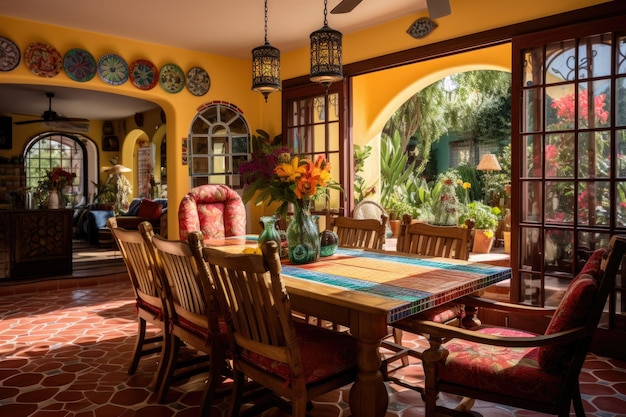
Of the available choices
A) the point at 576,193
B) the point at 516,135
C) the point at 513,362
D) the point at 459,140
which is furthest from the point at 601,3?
the point at 459,140

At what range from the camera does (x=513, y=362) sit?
1833 millimetres

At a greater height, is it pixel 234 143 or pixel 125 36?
pixel 125 36

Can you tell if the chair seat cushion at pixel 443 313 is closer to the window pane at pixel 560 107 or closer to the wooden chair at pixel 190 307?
the wooden chair at pixel 190 307

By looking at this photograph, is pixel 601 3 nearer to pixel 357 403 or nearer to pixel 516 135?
pixel 516 135

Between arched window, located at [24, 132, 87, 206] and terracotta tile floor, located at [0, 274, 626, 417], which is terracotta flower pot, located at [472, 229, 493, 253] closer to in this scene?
terracotta tile floor, located at [0, 274, 626, 417]

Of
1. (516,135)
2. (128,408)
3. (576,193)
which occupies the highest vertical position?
(516,135)

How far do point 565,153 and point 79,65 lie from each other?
454cm

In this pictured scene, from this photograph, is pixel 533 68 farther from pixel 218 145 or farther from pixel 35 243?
pixel 35 243

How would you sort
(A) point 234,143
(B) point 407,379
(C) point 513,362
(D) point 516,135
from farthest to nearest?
1. (A) point 234,143
2. (D) point 516,135
3. (B) point 407,379
4. (C) point 513,362

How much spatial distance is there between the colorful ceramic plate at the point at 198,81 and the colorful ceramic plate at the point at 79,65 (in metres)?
1.07

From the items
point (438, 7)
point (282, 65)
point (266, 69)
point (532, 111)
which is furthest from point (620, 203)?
point (282, 65)

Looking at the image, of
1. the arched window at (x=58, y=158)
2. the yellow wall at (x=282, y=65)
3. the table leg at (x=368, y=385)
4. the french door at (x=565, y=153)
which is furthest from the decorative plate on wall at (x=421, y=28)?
the arched window at (x=58, y=158)

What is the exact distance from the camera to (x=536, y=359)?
73.0 inches

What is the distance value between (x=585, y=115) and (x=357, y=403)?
8.67 feet
